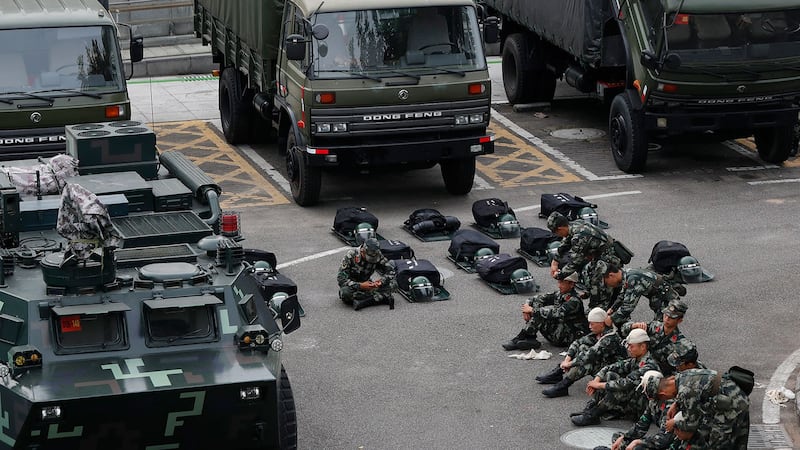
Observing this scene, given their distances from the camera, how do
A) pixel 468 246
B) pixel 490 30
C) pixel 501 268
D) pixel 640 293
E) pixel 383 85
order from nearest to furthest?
pixel 640 293 → pixel 501 268 → pixel 468 246 → pixel 383 85 → pixel 490 30

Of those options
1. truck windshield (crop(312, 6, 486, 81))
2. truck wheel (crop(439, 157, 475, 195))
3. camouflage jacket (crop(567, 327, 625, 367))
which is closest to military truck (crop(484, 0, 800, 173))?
truck wheel (crop(439, 157, 475, 195))

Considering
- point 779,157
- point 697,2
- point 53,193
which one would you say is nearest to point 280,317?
point 53,193

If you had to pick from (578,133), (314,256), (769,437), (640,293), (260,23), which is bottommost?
(578,133)

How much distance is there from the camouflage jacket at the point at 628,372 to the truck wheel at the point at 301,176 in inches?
293

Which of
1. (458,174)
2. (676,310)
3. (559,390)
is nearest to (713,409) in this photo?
(676,310)

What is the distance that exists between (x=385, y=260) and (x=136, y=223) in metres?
4.09

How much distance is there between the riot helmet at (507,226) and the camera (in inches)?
703

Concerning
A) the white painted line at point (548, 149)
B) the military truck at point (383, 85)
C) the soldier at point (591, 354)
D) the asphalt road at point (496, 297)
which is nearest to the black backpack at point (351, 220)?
the asphalt road at point (496, 297)

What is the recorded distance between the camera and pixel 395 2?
60.8 ft

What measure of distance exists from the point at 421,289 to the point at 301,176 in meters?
4.02

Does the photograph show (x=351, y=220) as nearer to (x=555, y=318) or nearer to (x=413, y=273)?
(x=413, y=273)

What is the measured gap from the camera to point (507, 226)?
17.8 meters

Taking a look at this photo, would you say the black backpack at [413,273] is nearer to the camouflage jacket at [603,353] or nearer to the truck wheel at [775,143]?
the camouflage jacket at [603,353]

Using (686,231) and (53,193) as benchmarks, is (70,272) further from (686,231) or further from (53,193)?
(686,231)
